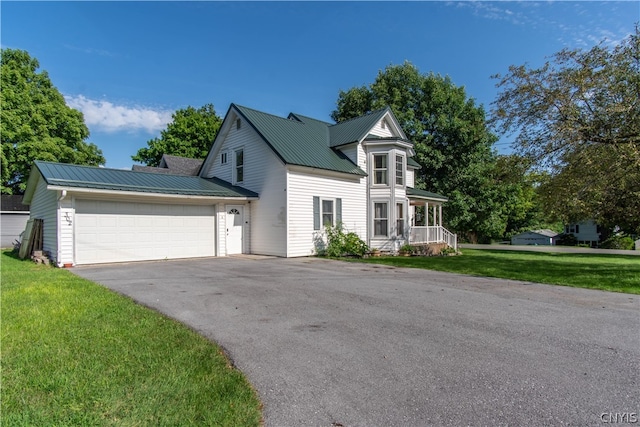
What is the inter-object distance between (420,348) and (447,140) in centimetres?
2542

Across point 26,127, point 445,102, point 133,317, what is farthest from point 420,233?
point 26,127

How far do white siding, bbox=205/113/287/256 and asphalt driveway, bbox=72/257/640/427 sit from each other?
6853 millimetres

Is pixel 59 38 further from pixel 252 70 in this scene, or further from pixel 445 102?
pixel 445 102

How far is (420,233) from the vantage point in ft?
63.0

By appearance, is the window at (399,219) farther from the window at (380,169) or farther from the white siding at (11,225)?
the white siding at (11,225)

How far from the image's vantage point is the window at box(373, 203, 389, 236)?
59.3ft

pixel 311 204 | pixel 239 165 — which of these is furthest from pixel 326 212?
pixel 239 165

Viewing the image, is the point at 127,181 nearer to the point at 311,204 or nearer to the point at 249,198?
the point at 249,198

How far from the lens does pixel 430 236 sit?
64.6ft

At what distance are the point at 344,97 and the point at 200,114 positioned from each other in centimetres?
1924

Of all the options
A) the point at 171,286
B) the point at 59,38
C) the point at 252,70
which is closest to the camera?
the point at 171,286

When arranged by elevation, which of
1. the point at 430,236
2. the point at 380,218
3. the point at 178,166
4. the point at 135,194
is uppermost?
the point at 178,166

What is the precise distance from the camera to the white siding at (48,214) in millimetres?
12148

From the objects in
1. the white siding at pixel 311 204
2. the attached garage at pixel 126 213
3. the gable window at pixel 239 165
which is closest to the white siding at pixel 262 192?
the gable window at pixel 239 165
